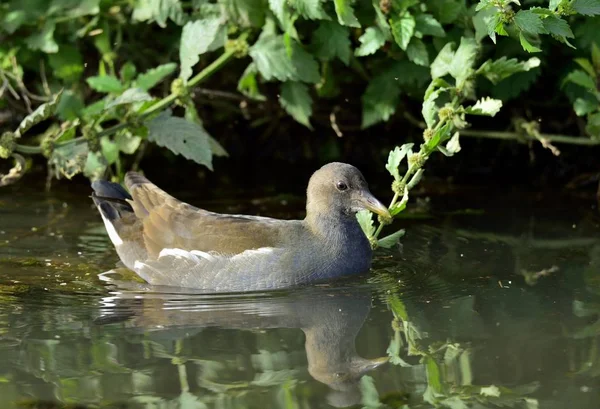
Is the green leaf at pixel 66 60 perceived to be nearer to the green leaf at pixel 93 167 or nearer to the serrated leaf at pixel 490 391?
the green leaf at pixel 93 167

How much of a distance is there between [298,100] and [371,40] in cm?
75

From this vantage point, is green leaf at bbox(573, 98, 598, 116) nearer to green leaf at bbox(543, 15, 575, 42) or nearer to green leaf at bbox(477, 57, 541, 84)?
green leaf at bbox(477, 57, 541, 84)

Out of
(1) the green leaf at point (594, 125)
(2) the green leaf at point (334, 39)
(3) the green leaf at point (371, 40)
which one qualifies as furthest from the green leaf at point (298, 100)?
(1) the green leaf at point (594, 125)

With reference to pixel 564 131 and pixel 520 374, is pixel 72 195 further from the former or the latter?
pixel 520 374

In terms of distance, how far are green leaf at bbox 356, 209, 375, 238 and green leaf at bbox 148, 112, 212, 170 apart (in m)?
0.98

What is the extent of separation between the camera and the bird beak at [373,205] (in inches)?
231

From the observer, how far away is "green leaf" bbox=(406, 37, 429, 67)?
6699 mm

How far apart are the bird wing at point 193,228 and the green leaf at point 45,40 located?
1.55m

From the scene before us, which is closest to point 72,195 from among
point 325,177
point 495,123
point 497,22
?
point 325,177

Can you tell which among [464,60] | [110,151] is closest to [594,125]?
[464,60]

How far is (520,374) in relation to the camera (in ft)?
13.9

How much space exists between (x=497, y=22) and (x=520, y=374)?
1.49m

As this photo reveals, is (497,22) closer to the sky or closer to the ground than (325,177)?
closer to the sky

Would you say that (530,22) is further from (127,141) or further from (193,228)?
(127,141)
